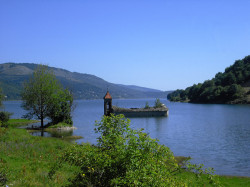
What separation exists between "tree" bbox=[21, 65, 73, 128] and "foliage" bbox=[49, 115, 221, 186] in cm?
4504

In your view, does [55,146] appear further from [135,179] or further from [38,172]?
[135,179]

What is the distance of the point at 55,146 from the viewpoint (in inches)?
1015

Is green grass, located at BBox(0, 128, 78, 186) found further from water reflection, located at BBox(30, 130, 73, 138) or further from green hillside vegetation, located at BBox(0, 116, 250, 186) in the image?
water reflection, located at BBox(30, 130, 73, 138)

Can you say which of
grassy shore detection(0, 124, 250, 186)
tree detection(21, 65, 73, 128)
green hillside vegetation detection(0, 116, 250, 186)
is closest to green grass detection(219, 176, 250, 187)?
grassy shore detection(0, 124, 250, 186)

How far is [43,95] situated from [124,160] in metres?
47.7

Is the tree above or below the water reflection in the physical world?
above

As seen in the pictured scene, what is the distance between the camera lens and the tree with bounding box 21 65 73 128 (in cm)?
5372

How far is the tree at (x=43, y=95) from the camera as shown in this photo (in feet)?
176

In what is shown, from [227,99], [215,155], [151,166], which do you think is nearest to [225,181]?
[215,155]

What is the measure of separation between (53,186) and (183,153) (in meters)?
22.4

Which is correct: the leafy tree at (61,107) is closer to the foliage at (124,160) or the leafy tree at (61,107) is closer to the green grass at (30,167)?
the green grass at (30,167)

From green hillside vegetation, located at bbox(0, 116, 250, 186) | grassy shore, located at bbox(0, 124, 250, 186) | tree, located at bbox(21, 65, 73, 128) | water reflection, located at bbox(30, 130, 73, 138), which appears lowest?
water reflection, located at bbox(30, 130, 73, 138)

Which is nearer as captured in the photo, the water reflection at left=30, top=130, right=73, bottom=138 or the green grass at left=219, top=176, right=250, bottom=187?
the green grass at left=219, top=176, right=250, bottom=187

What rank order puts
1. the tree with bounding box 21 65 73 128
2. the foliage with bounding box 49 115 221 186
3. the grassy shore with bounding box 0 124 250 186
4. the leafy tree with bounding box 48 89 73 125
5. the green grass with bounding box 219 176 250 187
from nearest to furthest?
the foliage with bounding box 49 115 221 186, the grassy shore with bounding box 0 124 250 186, the green grass with bounding box 219 176 250 187, the tree with bounding box 21 65 73 128, the leafy tree with bounding box 48 89 73 125
